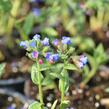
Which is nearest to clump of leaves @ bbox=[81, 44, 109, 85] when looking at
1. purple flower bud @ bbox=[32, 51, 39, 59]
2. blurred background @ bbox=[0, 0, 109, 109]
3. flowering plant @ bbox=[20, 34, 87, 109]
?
blurred background @ bbox=[0, 0, 109, 109]

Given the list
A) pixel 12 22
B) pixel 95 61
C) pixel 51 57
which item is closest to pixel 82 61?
pixel 51 57

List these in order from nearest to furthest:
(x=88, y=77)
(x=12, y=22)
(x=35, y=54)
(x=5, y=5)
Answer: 1. (x=35, y=54)
2. (x=5, y=5)
3. (x=88, y=77)
4. (x=12, y=22)

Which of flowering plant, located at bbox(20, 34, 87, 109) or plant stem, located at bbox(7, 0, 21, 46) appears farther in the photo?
plant stem, located at bbox(7, 0, 21, 46)

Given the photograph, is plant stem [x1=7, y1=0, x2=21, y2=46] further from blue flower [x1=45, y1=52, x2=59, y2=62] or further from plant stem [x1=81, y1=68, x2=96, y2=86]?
blue flower [x1=45, y1=52, x2=59, y2=62]

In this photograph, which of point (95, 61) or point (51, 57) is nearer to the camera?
point (51, 57)

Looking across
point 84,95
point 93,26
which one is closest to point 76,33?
point 93,26

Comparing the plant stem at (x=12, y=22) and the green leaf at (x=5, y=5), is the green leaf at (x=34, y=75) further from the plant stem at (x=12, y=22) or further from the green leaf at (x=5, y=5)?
the plant stem at (x=12, y=22)

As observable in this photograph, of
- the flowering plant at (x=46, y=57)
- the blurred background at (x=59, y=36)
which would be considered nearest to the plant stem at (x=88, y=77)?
the blurred background at (x=59, y=36)

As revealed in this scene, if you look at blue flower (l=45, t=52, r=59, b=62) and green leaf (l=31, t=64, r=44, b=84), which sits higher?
blue flower (l=45, t=52, r=59, b=62)

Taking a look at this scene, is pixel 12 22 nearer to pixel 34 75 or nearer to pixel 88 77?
pixel 88 77
